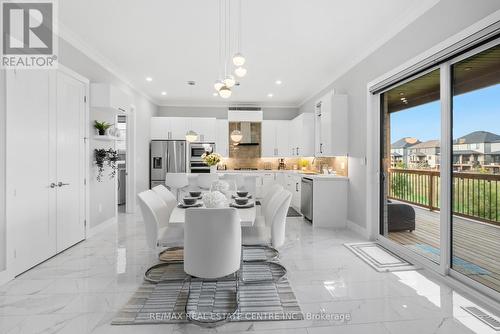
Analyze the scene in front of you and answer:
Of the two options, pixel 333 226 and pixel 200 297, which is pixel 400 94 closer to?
pixel 333 226

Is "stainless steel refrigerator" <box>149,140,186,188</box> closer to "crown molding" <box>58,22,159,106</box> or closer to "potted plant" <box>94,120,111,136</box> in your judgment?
"crown molding" <box>58,22,159,106</box>

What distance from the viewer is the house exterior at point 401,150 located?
3.59 metres

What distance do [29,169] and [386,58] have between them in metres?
4.65

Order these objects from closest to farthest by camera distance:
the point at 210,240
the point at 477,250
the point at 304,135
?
the point at 210,240 → the point at 477,250 → the point at 304,135

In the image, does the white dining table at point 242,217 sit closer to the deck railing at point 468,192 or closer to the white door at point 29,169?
the white door at point 29,169

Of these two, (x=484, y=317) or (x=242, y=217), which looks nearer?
(x=484, y=317)

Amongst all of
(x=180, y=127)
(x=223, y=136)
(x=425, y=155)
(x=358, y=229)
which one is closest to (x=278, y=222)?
(x=425, y=155)

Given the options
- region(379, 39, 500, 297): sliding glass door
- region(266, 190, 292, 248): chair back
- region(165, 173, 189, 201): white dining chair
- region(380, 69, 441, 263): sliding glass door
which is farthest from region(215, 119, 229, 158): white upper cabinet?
region(266, 190, 292, 248): chair back

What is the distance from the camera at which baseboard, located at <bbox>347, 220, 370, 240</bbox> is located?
431 cm

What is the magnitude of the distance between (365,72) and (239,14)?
226 centimetres

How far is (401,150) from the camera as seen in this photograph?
149 inches

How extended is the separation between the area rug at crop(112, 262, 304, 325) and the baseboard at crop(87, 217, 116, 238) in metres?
2.14

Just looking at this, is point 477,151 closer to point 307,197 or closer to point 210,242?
point 210,242

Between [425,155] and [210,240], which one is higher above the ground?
[425,155]
